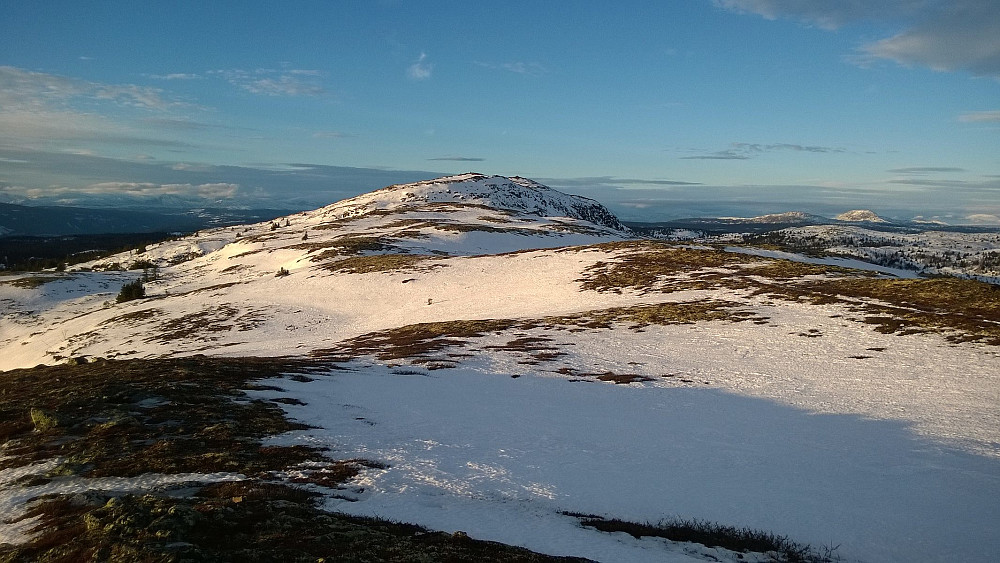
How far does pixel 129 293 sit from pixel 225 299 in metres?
19.1

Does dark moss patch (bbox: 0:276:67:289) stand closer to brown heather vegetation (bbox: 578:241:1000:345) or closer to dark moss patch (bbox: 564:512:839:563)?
brown heather vegetation (bbox: 578:241:1000:345)

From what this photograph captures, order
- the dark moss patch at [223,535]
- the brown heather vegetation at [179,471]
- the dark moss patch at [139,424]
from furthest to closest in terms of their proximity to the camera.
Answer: the dark moss patch at [139,424], the brown heather vegetation at [179,471], the dark moss patch at [223,535]

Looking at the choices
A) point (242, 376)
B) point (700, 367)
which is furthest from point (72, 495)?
point (700, 367)

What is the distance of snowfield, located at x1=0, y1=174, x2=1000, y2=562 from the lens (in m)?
10.9

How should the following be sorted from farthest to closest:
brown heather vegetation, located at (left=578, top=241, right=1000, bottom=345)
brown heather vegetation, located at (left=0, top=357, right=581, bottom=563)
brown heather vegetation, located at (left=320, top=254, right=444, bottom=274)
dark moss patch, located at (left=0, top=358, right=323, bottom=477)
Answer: brown heather vegetation, located at (left=320, top=254, right=444, bottom=274) < brown heather vegetation, located at (left=578, top=241, right=1000, bottom=345) < dark moss patch, located at (left=0, top=358, right=323, bottom=477) < brown heather vegetation, located at (left=0, top=357, right=581, bottom=563)

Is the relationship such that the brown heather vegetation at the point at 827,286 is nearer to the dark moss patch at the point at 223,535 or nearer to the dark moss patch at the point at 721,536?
the dark moss patch at the point at 721,536

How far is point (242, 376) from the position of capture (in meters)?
20.8

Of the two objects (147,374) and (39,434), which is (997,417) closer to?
(39,434)

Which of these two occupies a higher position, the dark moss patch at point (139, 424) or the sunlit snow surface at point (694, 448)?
the dark moss patch at point (139, 424)

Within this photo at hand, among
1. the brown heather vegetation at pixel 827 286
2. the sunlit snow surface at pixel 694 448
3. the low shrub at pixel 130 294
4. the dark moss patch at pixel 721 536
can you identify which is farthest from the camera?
the low shrub at pixel 130 294

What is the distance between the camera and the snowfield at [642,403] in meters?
10.9

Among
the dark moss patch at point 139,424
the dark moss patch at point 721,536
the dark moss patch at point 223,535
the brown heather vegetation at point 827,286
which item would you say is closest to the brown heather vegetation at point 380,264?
the brown heather vegetation at point 827,286

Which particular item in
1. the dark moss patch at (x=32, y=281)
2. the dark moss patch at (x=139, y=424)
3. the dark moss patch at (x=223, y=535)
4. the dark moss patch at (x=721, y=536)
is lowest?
the dark moss patch at (x=32, y=281)

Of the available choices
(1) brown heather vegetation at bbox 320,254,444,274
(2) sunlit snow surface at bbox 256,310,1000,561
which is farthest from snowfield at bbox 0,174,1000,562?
(1) brown heather vegetation at bbox 320,254,444,274
